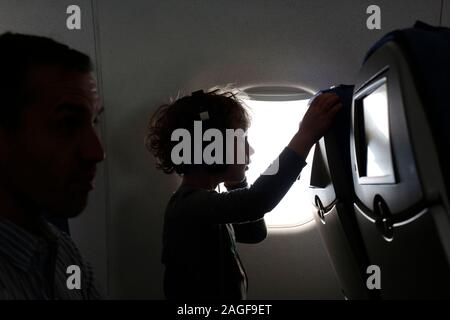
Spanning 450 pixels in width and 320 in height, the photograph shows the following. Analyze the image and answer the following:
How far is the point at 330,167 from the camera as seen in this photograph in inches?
38.4

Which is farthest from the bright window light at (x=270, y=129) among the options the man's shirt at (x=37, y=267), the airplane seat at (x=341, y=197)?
the man's shirt at (x=37, y=267)

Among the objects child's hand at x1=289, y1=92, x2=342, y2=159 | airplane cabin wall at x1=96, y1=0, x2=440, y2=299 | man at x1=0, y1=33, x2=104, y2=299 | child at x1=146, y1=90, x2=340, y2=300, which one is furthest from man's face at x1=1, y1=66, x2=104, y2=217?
airplane cabin wall at x1=96, y1=0, x2=440, y2=299

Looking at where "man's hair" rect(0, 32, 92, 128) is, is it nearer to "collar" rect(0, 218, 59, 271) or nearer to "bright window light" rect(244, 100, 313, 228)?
"collar" rect(0, 218, 59, 271)

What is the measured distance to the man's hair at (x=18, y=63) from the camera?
720mm

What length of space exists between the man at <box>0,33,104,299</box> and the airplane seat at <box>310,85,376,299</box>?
1.69 ft

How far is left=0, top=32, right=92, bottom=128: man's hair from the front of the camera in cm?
72

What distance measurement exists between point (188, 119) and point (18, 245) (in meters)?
0.56

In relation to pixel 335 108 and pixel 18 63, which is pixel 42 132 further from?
pixel 335 108

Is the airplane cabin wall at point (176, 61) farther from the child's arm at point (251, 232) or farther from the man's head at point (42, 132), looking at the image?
the man's head at point (42, 132)

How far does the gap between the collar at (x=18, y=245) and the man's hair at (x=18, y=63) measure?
176 mm

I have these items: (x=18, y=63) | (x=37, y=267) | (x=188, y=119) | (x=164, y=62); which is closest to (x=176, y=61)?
(x=164, y=62)
